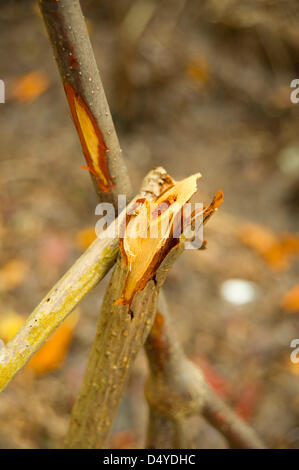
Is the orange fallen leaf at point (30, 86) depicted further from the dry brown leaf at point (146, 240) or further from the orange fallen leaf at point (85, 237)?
the dry brown leaf at point (146, 240)

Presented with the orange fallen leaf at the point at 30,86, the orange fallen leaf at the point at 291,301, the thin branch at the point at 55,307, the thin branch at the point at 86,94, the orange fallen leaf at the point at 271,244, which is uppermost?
the orange fallen leaf at the point at 30,86

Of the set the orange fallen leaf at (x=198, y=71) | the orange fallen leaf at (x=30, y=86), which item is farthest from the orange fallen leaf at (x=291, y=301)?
the orange fallen leaf at (x=30, y=86)

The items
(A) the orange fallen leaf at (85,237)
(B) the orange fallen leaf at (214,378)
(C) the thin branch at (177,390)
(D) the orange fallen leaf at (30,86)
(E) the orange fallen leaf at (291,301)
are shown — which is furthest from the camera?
(D) the orange fallen leaf at (30,86)

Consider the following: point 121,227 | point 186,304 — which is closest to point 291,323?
point 186,304

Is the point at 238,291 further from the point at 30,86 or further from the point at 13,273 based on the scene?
the point at 30,86

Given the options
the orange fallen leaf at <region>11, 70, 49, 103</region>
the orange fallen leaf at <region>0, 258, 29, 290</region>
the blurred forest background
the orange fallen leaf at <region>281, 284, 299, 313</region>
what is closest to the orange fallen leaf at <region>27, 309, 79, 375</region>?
the blurred forest background
